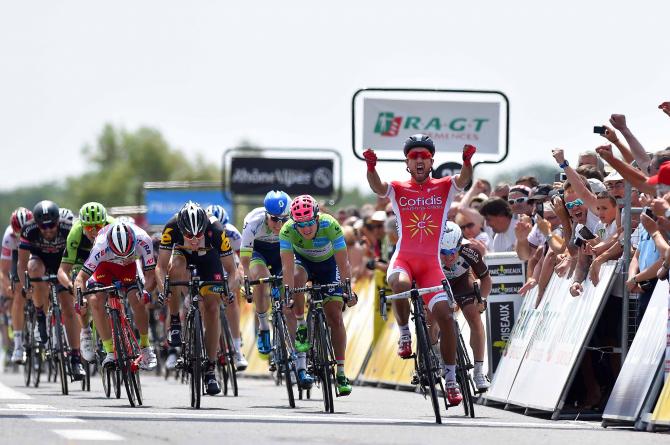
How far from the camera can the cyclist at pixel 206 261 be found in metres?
17.2

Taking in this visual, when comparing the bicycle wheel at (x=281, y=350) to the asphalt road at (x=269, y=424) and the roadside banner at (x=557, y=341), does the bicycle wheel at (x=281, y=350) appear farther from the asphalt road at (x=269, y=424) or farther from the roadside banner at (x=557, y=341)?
the roadside banner at (x=557, y=341)

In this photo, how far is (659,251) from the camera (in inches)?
520

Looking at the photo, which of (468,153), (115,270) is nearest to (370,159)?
(468,153)

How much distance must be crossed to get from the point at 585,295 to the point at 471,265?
1.14m

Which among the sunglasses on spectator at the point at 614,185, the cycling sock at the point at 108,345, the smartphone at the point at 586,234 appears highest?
the sunglasses on spectator at the point at 614,185

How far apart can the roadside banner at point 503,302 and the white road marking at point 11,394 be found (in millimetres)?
4824

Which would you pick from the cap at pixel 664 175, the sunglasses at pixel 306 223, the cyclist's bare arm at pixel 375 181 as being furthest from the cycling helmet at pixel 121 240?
the cap at pixel 664 175

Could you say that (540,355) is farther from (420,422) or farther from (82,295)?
(82,295)

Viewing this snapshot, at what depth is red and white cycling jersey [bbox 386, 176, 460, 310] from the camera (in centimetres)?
1467

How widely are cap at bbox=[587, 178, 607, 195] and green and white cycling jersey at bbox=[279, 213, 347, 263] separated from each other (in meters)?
2.40

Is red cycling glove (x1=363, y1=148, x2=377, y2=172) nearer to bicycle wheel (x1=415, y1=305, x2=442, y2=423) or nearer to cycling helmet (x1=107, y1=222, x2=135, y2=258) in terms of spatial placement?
bicycle wheel (x1=415, y1=305, x2=442, y2=423)

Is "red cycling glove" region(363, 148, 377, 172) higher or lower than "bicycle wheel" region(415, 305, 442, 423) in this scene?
higher

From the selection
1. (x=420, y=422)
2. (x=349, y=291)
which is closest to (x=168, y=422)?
(x=420, y=422)

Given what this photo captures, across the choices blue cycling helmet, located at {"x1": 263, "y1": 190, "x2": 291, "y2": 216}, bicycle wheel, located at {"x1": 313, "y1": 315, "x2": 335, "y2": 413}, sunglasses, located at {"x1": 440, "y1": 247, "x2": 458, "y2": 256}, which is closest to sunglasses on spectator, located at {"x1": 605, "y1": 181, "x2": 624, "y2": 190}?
sunglasses, located at {"x1": 440, "y1": 247, "x2": 458, "y2": 256}
